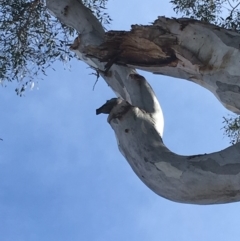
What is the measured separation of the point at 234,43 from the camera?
3.50m

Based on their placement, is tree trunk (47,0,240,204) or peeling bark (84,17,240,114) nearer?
tree trunk (47,0,240,204)

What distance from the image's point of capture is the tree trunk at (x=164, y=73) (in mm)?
2945

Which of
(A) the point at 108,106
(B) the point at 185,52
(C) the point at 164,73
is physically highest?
(C) the point at 164,73

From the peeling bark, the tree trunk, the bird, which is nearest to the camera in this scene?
the tree trunk

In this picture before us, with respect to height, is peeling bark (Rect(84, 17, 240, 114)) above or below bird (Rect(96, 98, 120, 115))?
above

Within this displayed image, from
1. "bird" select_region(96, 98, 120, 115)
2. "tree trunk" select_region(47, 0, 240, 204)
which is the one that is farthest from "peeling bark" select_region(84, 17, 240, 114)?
"bird" select_region(96, 98, 120, 115)

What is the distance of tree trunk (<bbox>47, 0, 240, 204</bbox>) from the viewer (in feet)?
9.66

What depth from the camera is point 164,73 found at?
4367 millimetres

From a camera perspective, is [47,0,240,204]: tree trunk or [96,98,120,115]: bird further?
[96,98,120,115]: bird

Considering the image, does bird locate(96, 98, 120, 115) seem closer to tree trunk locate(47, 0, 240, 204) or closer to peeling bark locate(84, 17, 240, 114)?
tree trunk locate(47, 0, 240, 204)

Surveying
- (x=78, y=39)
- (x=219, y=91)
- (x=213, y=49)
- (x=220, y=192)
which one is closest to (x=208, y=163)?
(x=220, y=192)

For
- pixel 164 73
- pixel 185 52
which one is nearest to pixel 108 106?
pixel 185 52

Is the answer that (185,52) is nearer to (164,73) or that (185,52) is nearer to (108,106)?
(164,73)

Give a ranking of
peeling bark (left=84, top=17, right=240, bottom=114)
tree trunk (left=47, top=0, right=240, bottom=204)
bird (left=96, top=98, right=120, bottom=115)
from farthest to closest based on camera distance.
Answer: bird (left=96, top=98, right=120, bottom=115) < peeling bark (left=84, top=17, right=240, bottom=114) < tree trunk (left=47, top=0, right=240, bottom=204)
